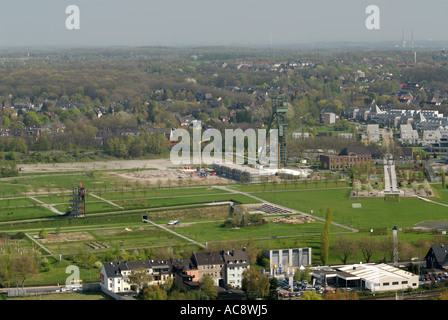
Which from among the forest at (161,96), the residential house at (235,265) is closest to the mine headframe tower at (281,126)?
the forest at (161,96)

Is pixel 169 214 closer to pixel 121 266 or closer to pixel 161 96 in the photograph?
pixel 121 266

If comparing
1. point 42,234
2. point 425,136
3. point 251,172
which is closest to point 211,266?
point 42,234

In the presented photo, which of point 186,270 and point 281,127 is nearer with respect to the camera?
point 186,270

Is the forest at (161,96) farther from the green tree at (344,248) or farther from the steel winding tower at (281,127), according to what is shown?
the green tree at (344,248)

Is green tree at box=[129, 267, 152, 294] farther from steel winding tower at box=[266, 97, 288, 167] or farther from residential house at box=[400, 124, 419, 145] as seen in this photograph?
residential house at box=[400, 124, 419, 145]

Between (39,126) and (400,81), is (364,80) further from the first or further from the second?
(39,126)
